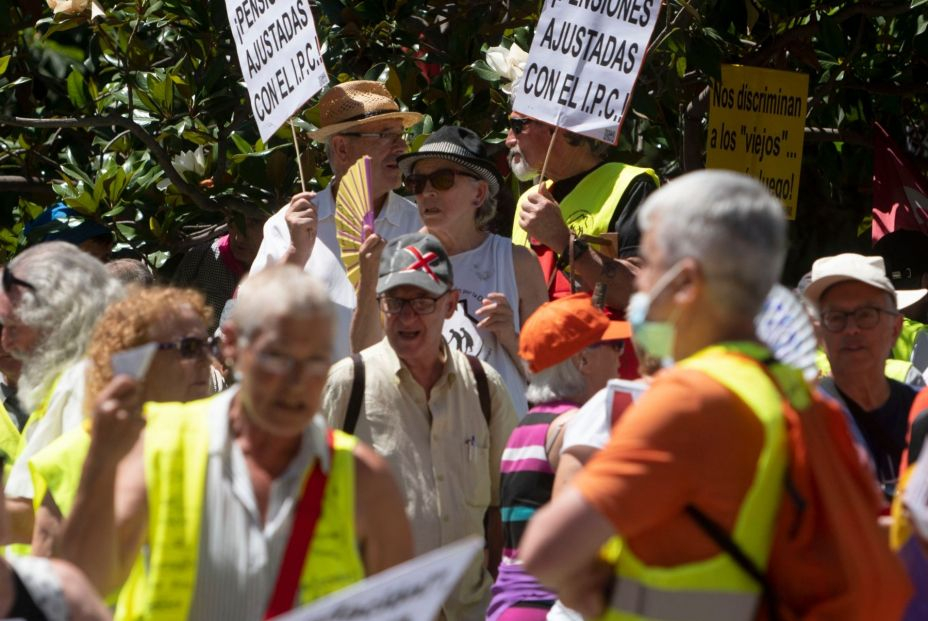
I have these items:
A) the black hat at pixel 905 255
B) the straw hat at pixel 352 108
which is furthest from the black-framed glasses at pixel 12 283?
the black hat at pixel 905 255

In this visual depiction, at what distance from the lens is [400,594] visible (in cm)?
289

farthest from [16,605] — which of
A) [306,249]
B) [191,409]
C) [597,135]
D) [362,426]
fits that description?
[597,135]

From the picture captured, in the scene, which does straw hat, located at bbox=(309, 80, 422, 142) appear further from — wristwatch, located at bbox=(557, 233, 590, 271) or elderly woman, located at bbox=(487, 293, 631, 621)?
elderly woman, located at bbox=(487, 293, 631, 621)

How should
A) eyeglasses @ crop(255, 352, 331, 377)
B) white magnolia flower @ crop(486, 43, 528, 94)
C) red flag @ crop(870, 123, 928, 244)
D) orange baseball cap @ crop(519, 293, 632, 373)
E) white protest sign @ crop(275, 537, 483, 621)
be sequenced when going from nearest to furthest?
white protest sign @ crop(275, 537, 483, 621), eyeglasses @ crop(255, 352, 331, 377), orange baseball cap @ crop(519, 293, 632, 373), white magnolia flower @ crop(486, 43, 528, 94), red flag @ crop(870, 123, 928, 244)

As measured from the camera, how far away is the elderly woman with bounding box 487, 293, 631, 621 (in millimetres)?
→ 4828

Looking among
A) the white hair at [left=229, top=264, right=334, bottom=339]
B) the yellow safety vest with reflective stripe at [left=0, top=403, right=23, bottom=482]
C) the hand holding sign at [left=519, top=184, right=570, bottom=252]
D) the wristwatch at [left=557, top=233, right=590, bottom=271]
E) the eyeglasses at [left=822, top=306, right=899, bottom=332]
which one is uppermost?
the hand holding sign at [left=519, top=184, right=570, bottom=252]

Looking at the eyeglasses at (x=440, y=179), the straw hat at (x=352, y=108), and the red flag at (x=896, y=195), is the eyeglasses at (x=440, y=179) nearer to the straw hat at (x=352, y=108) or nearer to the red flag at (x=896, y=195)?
the straw hat at (x=352, y=108)

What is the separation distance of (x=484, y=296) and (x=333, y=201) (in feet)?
2.70

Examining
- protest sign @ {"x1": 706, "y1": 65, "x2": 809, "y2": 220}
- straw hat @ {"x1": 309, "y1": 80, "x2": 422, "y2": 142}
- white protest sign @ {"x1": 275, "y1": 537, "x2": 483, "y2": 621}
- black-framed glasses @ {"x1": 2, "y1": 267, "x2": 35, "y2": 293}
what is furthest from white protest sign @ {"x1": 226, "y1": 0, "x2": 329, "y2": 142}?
white protest sign @ {"x1": 275, "y1": 537, "x2": 483, "y2": 621}

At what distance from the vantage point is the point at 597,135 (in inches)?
244

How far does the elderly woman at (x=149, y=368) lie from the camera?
12.8 ft

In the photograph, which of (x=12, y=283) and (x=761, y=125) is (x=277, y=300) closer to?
(x=12, y=283)

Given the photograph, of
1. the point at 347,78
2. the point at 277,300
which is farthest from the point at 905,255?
the point at 277,300

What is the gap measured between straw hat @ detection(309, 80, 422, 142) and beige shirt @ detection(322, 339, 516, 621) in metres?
1.44
